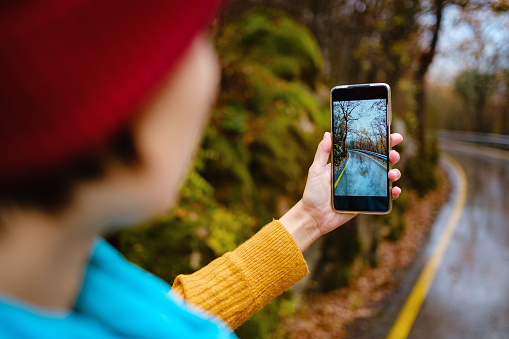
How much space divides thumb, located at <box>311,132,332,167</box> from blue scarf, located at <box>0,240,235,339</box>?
1160 mm

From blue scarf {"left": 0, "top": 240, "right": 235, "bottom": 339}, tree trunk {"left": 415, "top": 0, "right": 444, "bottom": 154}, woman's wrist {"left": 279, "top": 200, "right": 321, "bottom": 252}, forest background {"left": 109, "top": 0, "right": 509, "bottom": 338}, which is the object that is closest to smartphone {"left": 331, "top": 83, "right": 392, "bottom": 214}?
woman's wrist {"left": 279, "top": 200, "right": 321, "bottom": 252}

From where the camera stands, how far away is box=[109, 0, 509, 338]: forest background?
3.83 m

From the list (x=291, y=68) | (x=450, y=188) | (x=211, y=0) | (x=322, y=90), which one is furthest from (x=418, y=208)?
(x=211, y=0)

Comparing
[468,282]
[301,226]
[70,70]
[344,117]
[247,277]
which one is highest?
[70,70]

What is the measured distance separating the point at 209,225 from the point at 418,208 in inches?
416

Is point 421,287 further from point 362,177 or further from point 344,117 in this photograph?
point 344,117

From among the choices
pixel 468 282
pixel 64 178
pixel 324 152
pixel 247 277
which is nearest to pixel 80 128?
pixel 64 178

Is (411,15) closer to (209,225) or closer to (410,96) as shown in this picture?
(410,96)

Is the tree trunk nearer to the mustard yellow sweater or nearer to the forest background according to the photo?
the forest background

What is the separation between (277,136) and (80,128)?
5.95m

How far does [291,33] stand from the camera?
8.84m

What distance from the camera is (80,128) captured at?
0.54 m

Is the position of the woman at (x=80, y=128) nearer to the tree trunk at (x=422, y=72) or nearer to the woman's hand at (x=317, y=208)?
the woman's hand at (x=317, y=208)

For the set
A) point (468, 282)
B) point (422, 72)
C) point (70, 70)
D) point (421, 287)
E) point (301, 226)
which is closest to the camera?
point (70, 70)
